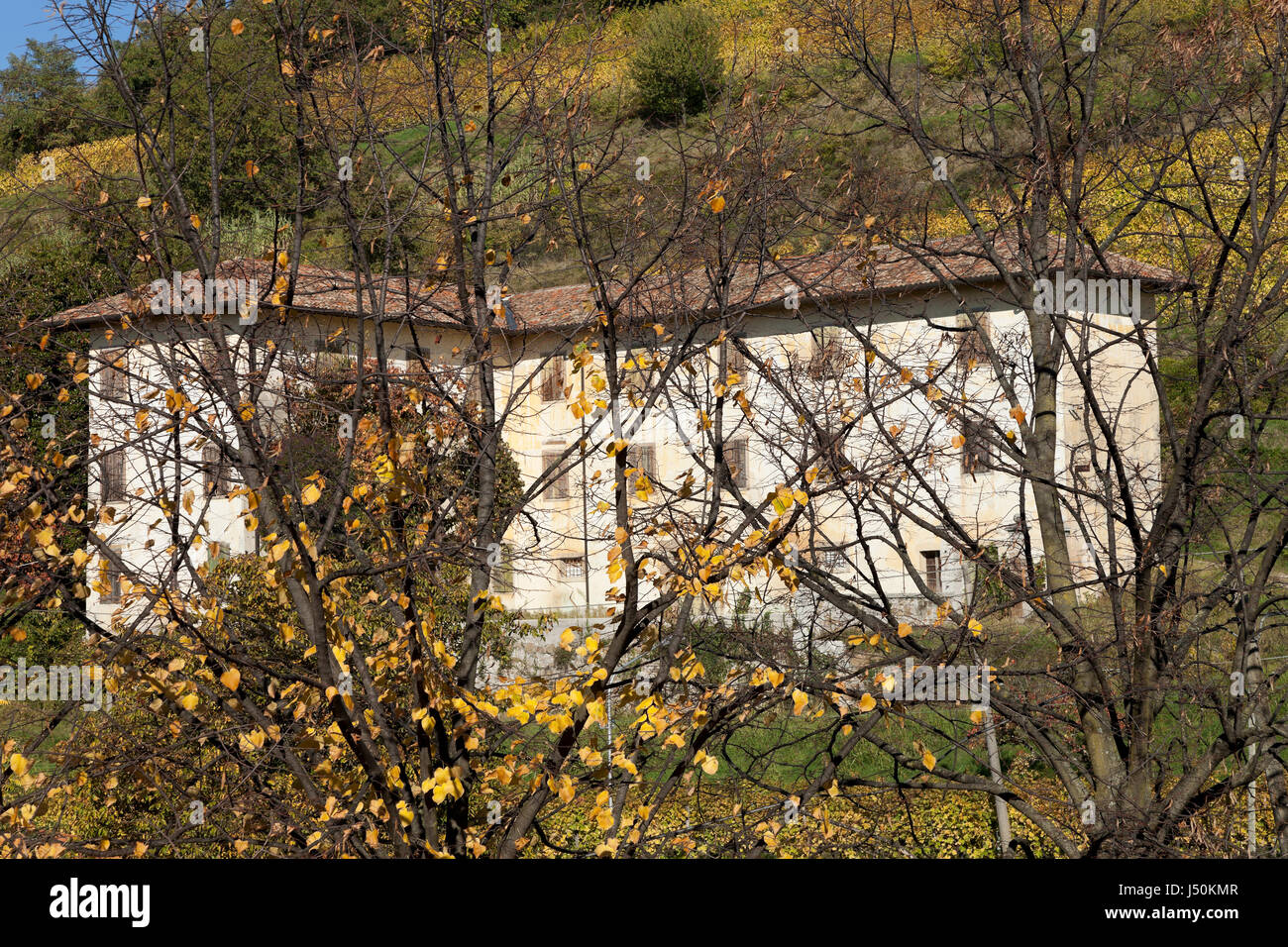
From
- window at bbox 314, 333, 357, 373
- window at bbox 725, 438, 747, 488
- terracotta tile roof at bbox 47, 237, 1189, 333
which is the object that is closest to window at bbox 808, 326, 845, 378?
terracotta tile roof at bbox 47, 237, 1189, 333

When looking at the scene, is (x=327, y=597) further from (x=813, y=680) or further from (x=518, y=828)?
(x=813, y=680)

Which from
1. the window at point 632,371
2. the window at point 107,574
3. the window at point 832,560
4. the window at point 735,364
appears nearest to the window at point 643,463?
the window at point 632,371

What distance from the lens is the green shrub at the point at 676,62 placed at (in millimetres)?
5344

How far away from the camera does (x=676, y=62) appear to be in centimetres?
765

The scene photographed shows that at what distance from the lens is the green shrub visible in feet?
17.5

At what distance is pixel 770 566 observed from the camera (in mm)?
3514

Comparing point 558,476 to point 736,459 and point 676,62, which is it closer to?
point 736,459

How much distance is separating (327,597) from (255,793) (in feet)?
3.34

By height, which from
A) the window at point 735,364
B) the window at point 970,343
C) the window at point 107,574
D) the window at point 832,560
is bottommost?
the window at point 832,560

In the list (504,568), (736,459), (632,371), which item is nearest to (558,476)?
(632,371)

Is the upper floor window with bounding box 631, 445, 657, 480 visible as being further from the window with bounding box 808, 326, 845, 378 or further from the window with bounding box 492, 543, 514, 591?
the window with bounding box 808, 326, 845, 378

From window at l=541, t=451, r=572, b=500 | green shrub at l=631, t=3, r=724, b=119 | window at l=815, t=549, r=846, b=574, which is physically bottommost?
window at l=815, t=549, r=846, b=574

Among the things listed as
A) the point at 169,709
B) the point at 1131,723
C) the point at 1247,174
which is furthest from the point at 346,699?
the point at 1247,174

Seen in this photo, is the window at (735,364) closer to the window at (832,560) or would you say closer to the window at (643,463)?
the window at (643,463)
